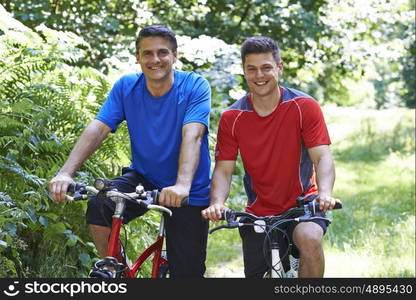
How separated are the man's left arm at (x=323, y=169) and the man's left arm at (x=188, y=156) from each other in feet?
2.24

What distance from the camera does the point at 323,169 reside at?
4.63 m

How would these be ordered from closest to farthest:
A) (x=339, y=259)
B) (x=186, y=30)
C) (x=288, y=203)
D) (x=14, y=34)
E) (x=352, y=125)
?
(x=288, y=203) → (x=14, y=34) → (x=339, y=259) → (x=186, y=30) → (x=352, y=125)

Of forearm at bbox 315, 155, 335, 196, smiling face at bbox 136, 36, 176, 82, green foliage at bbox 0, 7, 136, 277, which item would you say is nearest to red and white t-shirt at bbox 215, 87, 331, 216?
forearm at bbox 315, 155, 335, 196

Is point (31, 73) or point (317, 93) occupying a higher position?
point (317, 93)

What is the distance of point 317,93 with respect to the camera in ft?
91.8


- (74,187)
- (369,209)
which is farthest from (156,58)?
(369,209)

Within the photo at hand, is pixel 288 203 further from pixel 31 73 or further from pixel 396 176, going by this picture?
pixel 396 176

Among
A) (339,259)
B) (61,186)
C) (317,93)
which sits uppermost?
(317,93)

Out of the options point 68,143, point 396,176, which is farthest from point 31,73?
point 396,176

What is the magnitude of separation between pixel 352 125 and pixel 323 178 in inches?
721

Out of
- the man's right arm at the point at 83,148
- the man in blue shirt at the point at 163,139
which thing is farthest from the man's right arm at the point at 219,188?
the man's right arm at the point at 83,148

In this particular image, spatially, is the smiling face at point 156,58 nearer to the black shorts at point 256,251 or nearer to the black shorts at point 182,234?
the black shorts at point 182,234

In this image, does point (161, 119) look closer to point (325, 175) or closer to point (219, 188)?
point (219, 188)

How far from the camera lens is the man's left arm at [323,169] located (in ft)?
14.9
